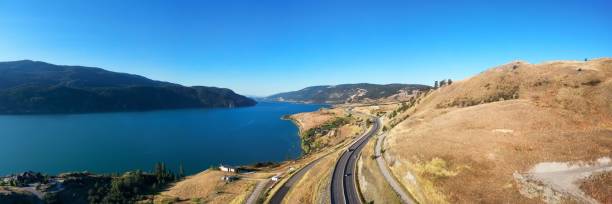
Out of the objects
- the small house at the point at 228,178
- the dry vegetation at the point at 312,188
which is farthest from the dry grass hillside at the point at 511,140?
the small house at the point at 228,178

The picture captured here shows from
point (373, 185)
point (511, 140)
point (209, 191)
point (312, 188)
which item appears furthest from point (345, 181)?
point (209, 191)

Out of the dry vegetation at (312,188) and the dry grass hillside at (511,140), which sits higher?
the dry grass hillside at (511,140)

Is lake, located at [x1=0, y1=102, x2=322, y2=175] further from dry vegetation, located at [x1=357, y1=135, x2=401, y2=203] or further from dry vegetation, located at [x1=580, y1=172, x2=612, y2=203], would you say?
dry vegetation, located at [x1=580, y1=172, x2=612, y2=203]

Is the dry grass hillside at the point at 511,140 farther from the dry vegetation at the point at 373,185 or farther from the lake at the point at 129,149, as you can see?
the lake at the point at 129,149

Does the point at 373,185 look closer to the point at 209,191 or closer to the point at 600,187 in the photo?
the point at 600,187

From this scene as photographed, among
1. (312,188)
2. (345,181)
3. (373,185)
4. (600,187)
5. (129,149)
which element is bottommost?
(129,149)

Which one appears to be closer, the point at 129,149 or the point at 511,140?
the point at 511,140

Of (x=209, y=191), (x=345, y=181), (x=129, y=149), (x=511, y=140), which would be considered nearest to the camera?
(x=511, y=140)

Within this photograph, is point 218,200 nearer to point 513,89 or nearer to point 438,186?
point 438,186

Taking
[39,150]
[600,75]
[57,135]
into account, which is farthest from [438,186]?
[57,135]

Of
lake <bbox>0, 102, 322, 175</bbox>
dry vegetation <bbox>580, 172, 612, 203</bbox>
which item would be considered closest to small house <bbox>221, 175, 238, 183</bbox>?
lake <bbox>0, 102, 322, 175</bbox>
